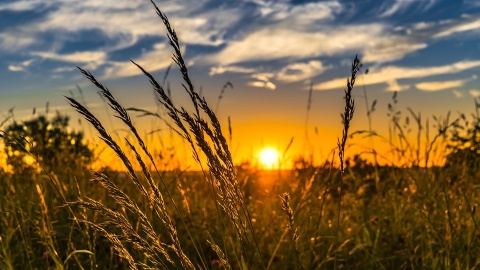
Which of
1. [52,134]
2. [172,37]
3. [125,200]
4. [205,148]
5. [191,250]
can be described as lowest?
[191,250]

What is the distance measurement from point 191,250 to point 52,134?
1271 inches

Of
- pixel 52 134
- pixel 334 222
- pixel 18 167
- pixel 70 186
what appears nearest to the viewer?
pixel 334 222

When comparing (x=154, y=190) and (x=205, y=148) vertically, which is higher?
(x=205, y=148)

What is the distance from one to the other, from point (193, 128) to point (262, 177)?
603 centimetres

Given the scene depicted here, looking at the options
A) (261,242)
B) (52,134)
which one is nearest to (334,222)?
(261,242)

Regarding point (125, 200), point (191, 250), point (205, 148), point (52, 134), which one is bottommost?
point (191, 250)

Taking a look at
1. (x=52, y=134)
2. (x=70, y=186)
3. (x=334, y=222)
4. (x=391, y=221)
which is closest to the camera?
(x=391, y=221)

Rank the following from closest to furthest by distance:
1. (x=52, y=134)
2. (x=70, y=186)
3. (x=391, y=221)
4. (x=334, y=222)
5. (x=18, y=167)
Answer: (x=391, y=221), (x=334, y=222), (x=70, y=186), (x=18, y=167), (x=52, y=134)

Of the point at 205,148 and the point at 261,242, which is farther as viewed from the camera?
the point at 261,242

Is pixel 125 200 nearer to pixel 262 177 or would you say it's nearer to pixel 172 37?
pixel 172 37

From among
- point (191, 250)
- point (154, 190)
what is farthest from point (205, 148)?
point (191, 250)

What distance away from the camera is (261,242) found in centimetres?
439

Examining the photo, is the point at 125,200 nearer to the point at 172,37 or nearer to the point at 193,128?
the point at 193,128

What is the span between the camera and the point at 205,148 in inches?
61.2
